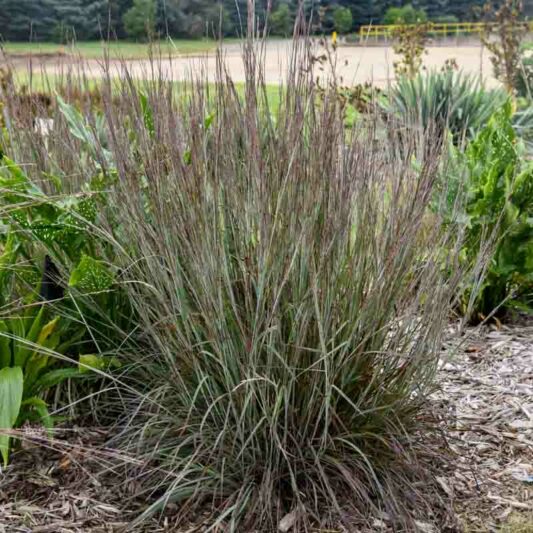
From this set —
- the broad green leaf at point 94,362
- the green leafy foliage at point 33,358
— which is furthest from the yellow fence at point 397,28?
the green leafy foliage at point 33,358

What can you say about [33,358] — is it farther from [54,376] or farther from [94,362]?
[94,362]

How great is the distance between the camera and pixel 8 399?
2.53m

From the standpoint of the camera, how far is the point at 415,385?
271cm

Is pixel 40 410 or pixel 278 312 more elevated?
pixel 278 312

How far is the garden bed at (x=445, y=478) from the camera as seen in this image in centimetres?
257

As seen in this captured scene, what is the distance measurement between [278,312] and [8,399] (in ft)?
2.89

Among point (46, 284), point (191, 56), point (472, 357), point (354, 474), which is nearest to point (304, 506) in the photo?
point (354, 474)

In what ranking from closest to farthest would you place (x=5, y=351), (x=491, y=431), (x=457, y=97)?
(x=5, y=351) → (x=491, y=431) → (x=457, y=97)

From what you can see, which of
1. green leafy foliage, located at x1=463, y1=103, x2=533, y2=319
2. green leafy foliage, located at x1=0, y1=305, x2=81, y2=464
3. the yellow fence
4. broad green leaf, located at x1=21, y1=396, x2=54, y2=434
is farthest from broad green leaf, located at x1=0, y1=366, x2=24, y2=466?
green leafy foliage, located at x1=463, y1=103, x2=533, y2=319

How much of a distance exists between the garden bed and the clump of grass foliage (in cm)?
13

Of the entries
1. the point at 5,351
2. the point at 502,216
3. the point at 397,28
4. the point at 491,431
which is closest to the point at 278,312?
the point at 5,351

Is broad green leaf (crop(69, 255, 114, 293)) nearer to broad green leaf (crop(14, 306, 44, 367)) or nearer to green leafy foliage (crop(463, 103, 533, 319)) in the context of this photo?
broad green leaf (crop(14, 306, 44, 367))

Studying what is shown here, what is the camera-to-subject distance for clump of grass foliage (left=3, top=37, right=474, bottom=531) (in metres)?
2.49

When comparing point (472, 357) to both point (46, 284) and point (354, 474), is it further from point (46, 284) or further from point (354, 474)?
point (46, 284)
